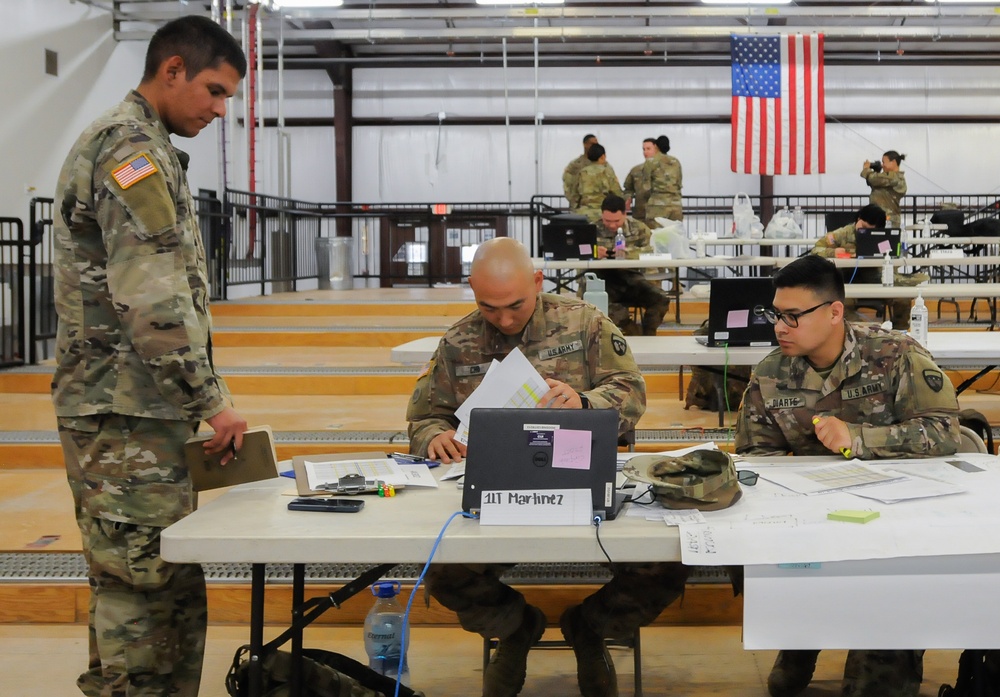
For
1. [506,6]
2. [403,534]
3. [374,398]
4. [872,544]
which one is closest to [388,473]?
[403,534]

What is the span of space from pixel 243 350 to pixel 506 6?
6.30 meters

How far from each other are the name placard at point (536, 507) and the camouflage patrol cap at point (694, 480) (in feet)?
0.57

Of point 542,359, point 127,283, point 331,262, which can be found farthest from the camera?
point 331,262

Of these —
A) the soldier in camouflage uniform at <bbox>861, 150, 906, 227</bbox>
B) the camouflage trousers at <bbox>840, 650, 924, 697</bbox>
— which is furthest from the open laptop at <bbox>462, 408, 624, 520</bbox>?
the soldier in camouflage uniform at <bbox>861, 150, 906, 227</bbox>

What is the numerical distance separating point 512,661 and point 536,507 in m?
0.85

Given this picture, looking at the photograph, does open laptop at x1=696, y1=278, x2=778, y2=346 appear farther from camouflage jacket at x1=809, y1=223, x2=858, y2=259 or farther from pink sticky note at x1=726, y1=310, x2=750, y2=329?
camouflage jacket at x1=809, y1=223, x2=858, y2=259

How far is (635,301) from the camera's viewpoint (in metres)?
7.31

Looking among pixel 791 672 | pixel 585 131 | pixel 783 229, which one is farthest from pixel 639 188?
pixel 791 672

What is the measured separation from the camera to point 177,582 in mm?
2115

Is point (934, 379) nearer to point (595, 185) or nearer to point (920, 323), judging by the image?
point (920, 323)

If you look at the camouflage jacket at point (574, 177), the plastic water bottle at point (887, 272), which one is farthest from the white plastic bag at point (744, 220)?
the camouflage jacket at point (574, 177)

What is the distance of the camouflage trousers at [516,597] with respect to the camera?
89.6 inches

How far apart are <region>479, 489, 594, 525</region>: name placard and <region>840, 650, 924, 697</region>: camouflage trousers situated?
0.87m

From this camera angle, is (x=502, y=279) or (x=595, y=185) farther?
(x=595, y=185)
